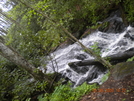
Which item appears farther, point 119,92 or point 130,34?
point 130,34

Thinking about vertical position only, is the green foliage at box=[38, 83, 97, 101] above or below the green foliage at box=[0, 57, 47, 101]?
below

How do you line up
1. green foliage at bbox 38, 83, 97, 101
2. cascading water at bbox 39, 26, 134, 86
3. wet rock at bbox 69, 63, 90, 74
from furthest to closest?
wet rock at bbox 69, 63, 90, 74 → cascading water at bbox 39, 26, 134, 86 → green foliage at bbox 38, 83, 97, 101

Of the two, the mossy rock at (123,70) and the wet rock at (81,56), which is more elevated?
the mossy rock at (123,70)

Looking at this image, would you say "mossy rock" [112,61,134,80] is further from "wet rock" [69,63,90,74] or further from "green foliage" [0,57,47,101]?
"green foliage" [0,57,47,101]

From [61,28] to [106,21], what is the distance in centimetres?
597

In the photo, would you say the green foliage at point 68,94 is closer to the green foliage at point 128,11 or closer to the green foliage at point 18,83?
the green foliage at point 18,83

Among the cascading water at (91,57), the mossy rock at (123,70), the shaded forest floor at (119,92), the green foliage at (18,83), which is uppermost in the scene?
the green foliage at (18,83)

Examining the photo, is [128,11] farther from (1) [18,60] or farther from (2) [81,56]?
(1) [18,60]

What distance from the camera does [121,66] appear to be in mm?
4910

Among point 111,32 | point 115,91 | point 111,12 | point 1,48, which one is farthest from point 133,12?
point 1,48

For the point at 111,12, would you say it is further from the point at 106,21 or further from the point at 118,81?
the point at 118,81

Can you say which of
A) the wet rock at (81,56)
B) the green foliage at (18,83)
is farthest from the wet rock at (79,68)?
the green foliage at (18,83)

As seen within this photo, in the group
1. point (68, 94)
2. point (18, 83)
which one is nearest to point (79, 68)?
point (68, 94)

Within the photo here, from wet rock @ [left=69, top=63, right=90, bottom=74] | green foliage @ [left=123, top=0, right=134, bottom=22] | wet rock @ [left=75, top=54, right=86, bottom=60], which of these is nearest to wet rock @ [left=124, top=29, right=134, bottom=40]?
green foliage @ [left=123, top=0, right=134, bottom=22]
